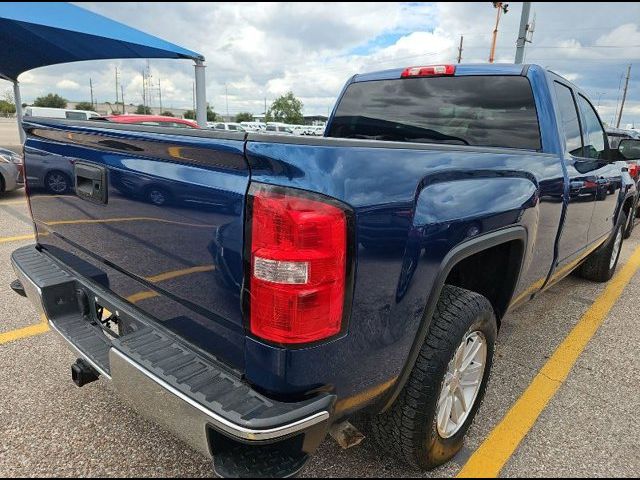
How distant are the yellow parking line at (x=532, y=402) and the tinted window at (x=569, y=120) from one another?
1.47m

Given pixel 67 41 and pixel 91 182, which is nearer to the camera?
pixel 91 182

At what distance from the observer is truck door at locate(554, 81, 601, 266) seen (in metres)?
3.06

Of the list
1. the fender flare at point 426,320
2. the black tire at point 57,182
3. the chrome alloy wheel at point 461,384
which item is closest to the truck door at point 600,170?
the chrome alloy wheel at point 461,384

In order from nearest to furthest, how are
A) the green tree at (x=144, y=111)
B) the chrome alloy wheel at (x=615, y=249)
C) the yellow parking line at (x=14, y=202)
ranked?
the chrome alloy wheel at (x=615, y=249) < the yellow parking line at (x=14, y=202) < the green tree at (x=144, y=111)

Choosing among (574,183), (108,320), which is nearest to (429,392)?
(108,320)

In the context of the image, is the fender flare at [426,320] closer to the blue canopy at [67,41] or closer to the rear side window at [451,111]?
the rear side window at [451,111]

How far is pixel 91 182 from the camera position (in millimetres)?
2027

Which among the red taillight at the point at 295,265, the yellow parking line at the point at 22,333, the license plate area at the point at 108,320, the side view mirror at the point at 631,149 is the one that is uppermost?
the side view mirror at the point at 631,149

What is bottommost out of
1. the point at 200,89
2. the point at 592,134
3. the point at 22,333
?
the point at 22,333

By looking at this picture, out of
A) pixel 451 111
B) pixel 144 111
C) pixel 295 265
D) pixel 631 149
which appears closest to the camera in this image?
pixel 295 265

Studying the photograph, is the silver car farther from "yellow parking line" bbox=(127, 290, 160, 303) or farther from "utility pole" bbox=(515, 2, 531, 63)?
"utility pole" bbox=(515, 2, 531, 63)

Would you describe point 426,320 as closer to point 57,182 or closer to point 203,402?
point 203,402

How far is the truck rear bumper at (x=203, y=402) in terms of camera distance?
1.37 m

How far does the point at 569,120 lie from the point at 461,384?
220 centimetres
